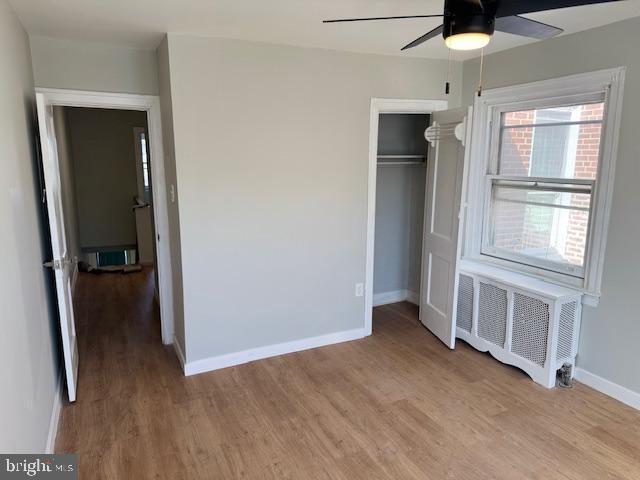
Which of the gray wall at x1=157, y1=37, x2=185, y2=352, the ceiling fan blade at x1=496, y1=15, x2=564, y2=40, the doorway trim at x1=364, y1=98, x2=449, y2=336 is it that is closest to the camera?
the ceiling fan blade at x1=496, y1=15, x2=564, y2=40

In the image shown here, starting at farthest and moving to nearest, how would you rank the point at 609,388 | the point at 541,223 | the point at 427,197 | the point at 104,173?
the point at 104,173 → the point at 427,197 → the point at 541,223 → the point at 609,388

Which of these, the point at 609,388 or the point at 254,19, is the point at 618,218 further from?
the point at 254,19

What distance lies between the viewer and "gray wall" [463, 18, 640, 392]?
8.97 ft

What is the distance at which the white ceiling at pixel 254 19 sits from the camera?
238cm

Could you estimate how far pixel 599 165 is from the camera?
9.59 ft

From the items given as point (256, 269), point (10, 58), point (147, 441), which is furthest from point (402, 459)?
point (10, 58)

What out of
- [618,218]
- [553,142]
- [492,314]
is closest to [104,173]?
[492,314]

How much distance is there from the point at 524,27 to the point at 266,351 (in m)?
2.78

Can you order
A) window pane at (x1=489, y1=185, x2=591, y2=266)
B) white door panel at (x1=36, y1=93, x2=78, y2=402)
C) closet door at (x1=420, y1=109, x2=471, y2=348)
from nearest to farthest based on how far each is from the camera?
white door panel at (x1=36, y1=93, x2=78, y2=402) < window pane at (x1=489, y1=185, x2=591, y2=266) < closet door at (x1=420, y1=109, x2=471, y2=348)

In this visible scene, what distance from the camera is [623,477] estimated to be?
89.8 inches

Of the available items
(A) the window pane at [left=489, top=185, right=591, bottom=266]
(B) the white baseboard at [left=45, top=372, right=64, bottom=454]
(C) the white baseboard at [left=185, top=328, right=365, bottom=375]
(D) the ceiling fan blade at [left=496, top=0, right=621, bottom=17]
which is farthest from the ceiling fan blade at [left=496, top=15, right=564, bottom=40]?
(B) the white baseboard at [left=45, top=372, right=64, bottom=454]

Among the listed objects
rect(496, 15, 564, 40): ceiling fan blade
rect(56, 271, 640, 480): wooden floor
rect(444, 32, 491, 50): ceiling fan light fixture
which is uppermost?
rect(496, 15, 564, 40): ceiling fan blade

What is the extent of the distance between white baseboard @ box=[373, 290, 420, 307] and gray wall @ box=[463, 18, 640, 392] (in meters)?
1.90

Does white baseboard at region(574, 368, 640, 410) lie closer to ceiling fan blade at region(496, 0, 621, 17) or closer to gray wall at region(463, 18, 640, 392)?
gray wall at region(463, 18, 640, 392)
